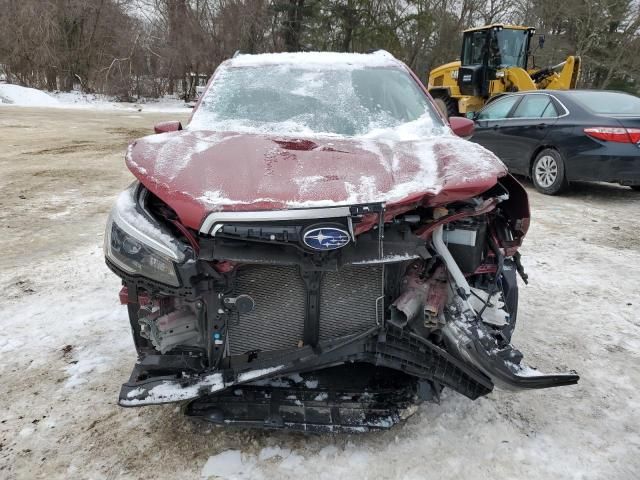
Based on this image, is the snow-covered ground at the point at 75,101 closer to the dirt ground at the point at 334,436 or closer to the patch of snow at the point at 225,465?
the dirt ground at the point at 334,436

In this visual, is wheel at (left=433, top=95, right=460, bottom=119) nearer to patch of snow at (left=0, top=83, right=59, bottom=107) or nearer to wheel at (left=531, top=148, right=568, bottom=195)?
wheel at (left=531, top=148, right=568, bottom=195)

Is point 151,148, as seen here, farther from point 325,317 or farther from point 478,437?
point 478,437

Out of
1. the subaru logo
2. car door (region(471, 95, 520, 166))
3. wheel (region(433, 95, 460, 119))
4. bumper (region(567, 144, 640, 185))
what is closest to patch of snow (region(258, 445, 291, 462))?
the subaru logo

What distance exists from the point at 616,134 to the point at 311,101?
4.77 metres

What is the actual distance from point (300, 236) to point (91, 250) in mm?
3591

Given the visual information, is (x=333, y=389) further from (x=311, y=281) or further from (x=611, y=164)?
(x=611, y=164)

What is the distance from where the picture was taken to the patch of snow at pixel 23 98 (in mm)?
22431

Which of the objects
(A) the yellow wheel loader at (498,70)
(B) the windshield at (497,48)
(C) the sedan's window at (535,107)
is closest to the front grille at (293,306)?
(C) the sedan's window at (535,107)

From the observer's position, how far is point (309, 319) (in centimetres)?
219

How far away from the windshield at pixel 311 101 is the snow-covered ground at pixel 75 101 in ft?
63.3

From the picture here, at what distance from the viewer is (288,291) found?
2.18 m

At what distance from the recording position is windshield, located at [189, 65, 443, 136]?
10.4ft

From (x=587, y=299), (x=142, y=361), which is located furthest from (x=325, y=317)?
(x=587, y=299)

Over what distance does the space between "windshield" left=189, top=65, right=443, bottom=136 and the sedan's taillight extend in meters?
3.87
